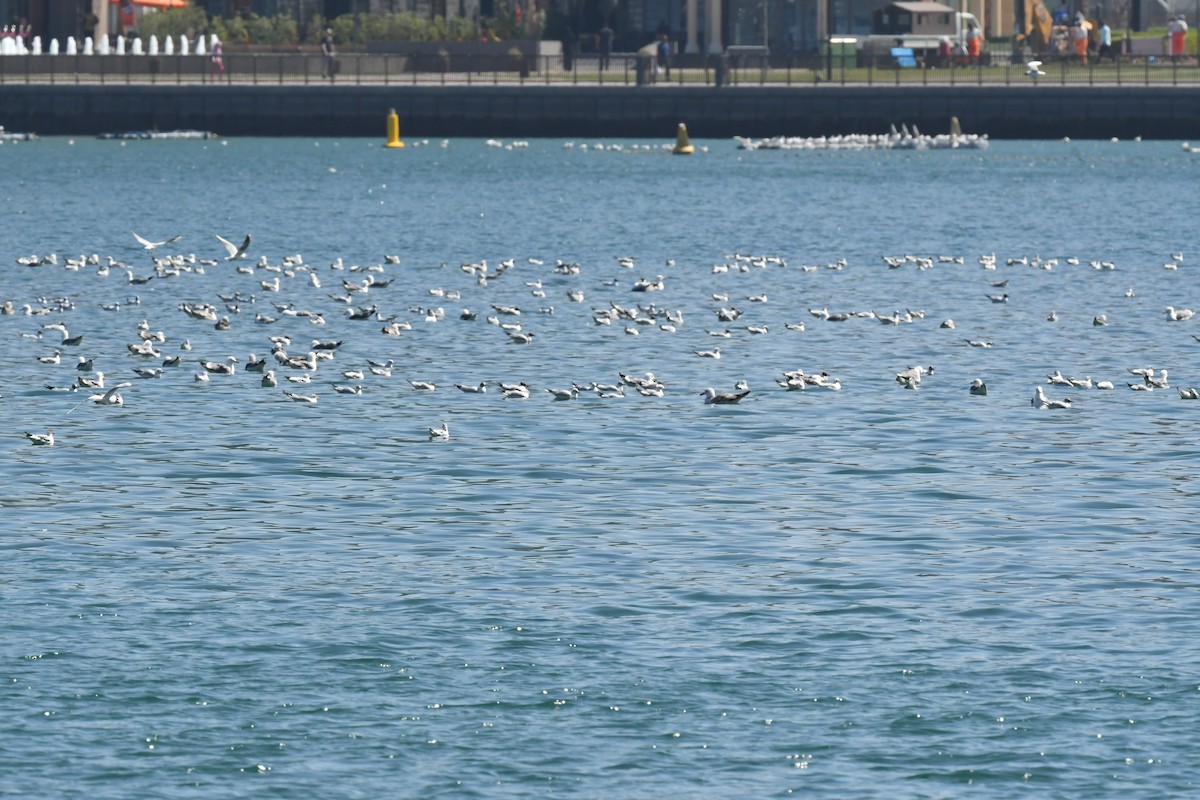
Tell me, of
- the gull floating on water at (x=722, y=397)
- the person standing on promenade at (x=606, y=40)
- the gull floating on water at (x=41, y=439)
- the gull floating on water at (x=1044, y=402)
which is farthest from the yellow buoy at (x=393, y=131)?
the gull floating on water at (x=41, y=439)

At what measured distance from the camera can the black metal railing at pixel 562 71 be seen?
101812 millimetres

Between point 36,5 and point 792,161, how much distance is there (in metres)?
55.6

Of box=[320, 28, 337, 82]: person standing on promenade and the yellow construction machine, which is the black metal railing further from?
the yellow construction machine

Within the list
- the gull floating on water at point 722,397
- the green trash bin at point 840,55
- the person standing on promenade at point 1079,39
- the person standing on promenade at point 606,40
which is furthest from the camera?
the person standing on promenade at point 606,40

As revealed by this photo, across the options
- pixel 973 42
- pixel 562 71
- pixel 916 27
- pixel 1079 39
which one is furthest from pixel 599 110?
pixel 916 27

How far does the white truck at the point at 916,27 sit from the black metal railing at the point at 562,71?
26.6 ft

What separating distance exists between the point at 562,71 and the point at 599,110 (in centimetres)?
1348

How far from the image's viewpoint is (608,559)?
20.7 metres

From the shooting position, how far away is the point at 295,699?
16344mm

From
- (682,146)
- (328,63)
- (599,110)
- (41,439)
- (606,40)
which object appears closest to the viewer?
(41,439)

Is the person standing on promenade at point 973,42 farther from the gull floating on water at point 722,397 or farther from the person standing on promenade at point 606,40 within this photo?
the gull floating on water at point 722,397

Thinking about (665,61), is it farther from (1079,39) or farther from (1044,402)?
(1044,402)

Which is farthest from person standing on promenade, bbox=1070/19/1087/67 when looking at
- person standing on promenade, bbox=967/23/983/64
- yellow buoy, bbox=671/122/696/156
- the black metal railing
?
yellow buoy, bbox=671/122/696/156

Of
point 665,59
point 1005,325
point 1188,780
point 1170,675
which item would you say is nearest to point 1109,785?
point 1188,780
